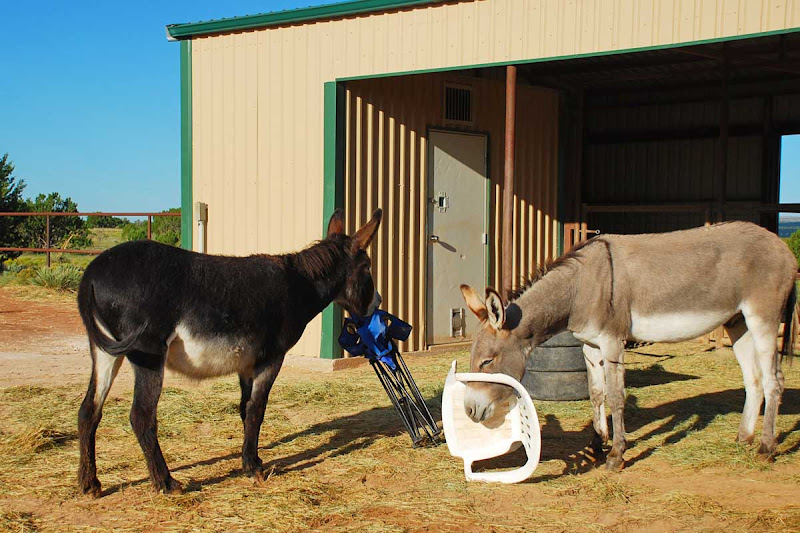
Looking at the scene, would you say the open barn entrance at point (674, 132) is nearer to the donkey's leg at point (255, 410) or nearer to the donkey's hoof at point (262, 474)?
the donkey's leg at point (255, 410)

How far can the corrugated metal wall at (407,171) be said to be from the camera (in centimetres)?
962

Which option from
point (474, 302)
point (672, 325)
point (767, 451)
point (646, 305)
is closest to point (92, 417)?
point (474, 302)

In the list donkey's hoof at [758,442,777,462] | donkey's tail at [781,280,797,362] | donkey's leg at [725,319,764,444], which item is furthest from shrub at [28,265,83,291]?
donkey's hoof at [758,442,777,462]

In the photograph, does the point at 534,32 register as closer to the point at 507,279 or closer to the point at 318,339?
the point at 507,279

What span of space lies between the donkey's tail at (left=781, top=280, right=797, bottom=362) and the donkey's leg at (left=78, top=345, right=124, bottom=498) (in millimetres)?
4887

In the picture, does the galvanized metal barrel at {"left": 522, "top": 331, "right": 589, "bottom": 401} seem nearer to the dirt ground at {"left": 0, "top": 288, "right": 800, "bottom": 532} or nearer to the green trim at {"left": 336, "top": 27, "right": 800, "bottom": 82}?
the dirt ground at {"left": 0, "top": 288, "right": 800, "bottom": 532}

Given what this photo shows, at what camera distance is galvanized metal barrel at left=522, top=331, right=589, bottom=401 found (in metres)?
7.45

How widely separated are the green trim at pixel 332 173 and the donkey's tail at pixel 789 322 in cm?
472

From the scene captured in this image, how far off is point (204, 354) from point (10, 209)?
77.5 ft

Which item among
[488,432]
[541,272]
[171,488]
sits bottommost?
[171,488]

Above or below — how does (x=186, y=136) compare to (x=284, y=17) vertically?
below

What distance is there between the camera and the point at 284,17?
962cm

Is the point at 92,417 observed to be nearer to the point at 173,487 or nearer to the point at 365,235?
the point at 173,487

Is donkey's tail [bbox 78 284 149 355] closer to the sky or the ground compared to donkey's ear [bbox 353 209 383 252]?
closer to the ground
